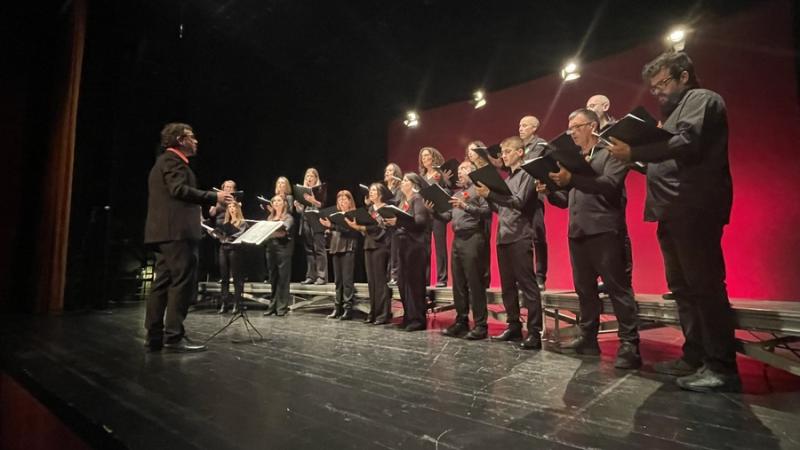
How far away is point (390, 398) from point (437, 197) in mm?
1793

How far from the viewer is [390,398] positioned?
1615mm

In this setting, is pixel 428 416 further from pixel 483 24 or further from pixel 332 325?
pixel 483 24

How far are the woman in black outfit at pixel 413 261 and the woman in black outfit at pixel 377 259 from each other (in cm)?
28

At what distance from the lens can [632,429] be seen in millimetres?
1281

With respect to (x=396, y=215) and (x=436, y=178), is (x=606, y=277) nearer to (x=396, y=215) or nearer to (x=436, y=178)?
(x=396, y=215)

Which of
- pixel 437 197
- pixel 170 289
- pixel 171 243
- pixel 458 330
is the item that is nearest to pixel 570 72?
pixel 437 197

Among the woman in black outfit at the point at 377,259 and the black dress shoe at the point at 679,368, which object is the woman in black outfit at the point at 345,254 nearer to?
the woman in black outfit at the point at 377,259

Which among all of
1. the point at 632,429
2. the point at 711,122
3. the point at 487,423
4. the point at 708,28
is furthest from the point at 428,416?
the point at 708,28

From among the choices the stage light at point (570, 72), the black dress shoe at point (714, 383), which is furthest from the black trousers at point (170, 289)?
the stage light at point (570, 72)

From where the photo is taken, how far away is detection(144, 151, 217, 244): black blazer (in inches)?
103

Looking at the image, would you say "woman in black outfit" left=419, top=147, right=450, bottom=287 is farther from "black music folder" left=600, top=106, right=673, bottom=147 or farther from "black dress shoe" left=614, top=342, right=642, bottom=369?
"black music folder" left=600, top=106, right=673, bottom=147

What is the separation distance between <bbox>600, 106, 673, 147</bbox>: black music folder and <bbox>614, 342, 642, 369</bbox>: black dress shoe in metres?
1.13

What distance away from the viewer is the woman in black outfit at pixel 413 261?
3.50 m

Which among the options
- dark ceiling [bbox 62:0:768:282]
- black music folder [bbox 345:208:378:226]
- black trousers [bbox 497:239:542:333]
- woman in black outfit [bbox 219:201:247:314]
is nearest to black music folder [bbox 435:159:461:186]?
black music folder [bbox 345:208:378:226]
